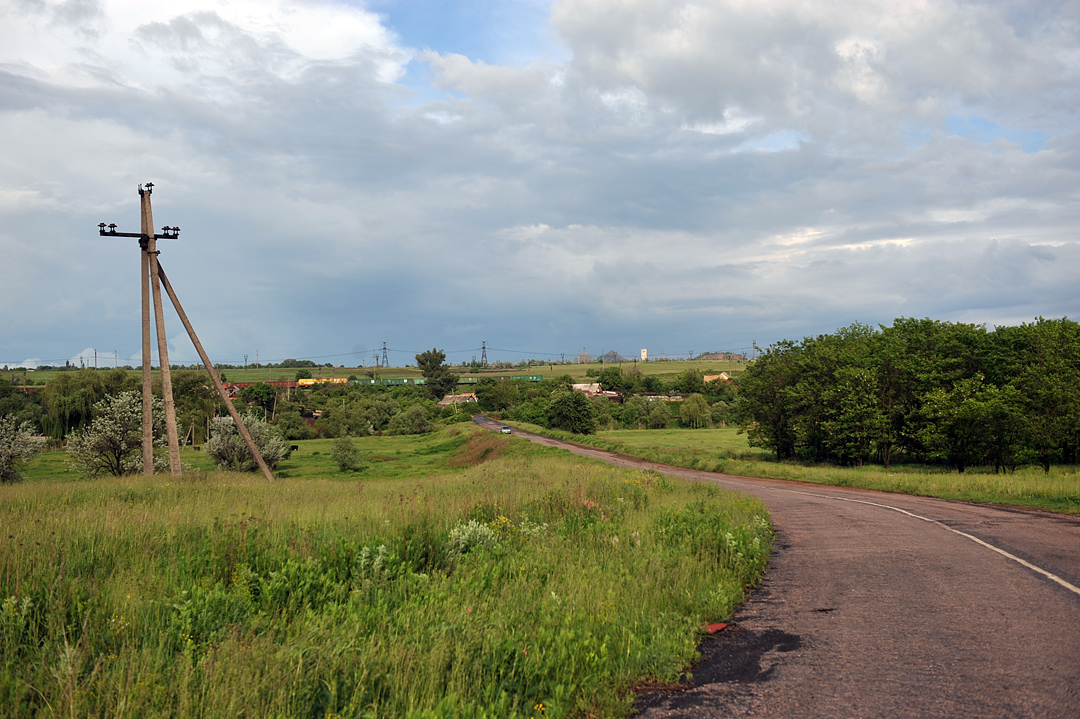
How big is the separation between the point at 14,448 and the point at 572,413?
2419 inches

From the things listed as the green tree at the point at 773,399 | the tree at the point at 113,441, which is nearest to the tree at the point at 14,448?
the tree at the point at 113,441

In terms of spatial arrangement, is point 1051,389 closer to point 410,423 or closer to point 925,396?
point 925,396

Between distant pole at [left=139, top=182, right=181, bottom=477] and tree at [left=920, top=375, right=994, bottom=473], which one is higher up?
distant pole at [left=139, top=182, right=181, bottom=477]

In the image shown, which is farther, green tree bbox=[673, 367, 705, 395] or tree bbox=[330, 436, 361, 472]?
green tree bbox=[673, 367, 705, 395]

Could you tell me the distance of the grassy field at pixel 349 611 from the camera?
13.9 ft

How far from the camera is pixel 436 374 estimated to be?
583ft

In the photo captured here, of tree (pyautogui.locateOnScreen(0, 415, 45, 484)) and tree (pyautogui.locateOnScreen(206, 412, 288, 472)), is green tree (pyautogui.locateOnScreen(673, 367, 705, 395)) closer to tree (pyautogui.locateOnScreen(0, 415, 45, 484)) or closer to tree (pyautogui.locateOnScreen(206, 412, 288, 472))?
tree (pyautogui.locateOnScreen(206, 412, 288, 472))

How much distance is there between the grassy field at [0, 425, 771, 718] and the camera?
4.23 m

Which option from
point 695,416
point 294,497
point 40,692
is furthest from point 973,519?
point 695,416

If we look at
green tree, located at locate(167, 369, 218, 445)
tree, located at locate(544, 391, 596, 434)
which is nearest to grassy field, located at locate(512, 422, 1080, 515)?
tree, located at locate(544, 391, 596, 434)

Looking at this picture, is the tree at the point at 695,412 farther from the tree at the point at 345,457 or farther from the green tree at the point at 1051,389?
the green tree at the point at 1051,389

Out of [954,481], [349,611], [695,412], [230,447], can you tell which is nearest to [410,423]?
[695,412]

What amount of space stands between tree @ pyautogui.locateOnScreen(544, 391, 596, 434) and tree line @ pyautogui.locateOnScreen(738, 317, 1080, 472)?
34.4m

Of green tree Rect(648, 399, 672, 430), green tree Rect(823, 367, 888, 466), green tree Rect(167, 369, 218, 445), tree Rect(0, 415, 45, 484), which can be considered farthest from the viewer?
green tree Rect(648, 399, 672, 430)
